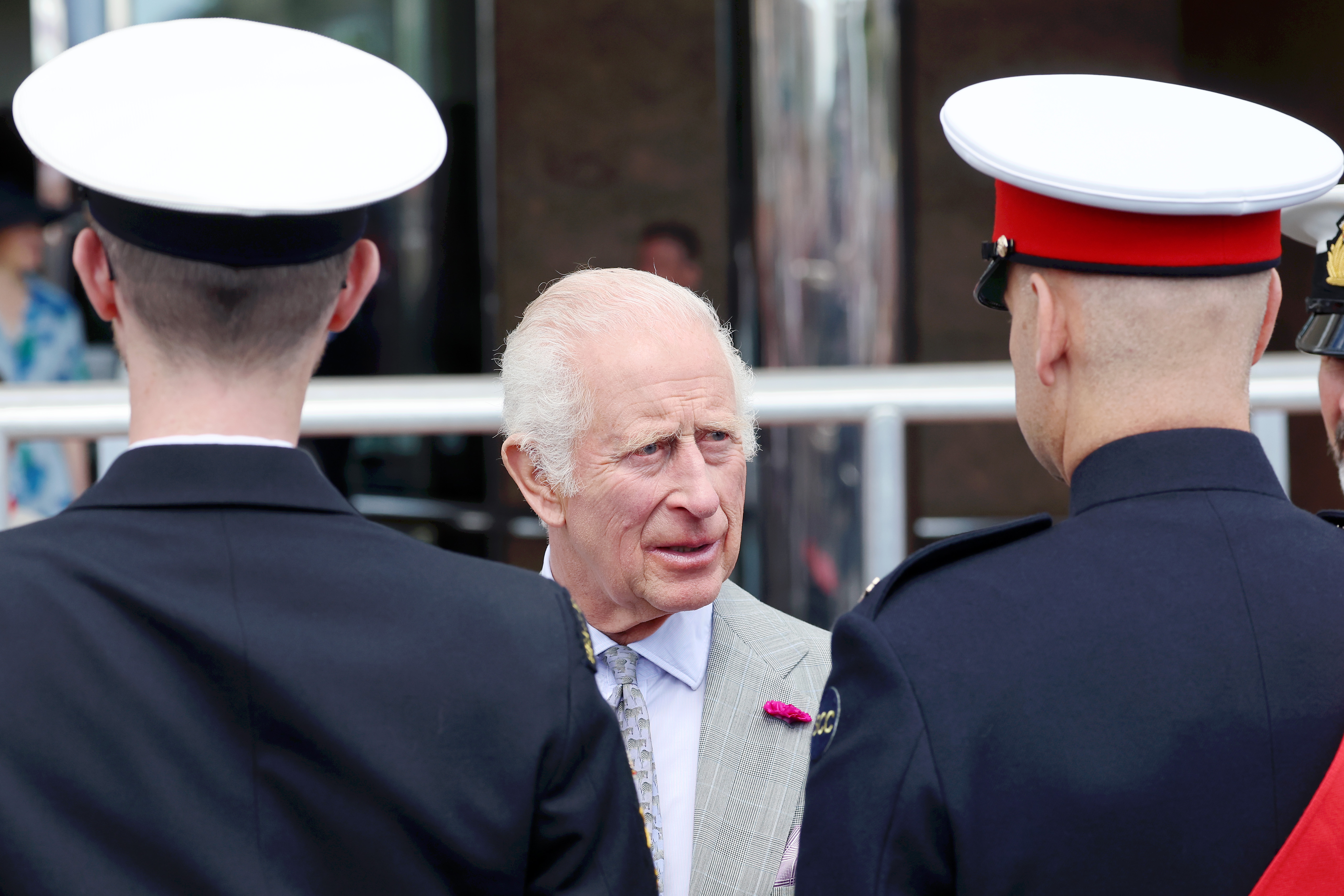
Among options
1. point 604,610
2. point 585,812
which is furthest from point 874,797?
point 604,610

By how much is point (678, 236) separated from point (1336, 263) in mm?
4669

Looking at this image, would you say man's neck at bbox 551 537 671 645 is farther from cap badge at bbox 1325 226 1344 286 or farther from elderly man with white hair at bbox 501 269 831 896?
cap badge at bbox 1325 226 1344 286

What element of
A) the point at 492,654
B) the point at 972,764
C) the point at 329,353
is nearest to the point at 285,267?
the point at 492,654

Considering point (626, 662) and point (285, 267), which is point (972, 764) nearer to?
point (285, 267)

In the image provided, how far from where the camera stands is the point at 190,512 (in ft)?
3.91

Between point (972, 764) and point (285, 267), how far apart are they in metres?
0.68

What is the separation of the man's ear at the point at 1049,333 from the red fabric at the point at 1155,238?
0.11 ft

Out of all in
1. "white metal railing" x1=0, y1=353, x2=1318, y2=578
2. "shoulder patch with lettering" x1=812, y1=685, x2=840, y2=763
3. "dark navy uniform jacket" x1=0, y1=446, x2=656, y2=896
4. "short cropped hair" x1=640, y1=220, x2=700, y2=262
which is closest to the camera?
"dark navy uniform jacket" x1=0, y1=446, x2=656, y2=896

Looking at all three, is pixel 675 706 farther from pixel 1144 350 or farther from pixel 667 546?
pixel 1144 350

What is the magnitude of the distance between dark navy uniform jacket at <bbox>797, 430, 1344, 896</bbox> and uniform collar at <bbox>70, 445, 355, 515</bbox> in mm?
490

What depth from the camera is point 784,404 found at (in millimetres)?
2170

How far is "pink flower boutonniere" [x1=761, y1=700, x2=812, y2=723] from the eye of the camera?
185cm

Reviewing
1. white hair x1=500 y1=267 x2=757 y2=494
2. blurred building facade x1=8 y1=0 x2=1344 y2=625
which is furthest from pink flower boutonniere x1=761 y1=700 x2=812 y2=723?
blurred building facade x1=8 y1=0 x2=1344 y2=625

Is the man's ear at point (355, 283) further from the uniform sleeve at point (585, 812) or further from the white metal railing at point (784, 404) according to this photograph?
the white metal railing at point (784, 404)
